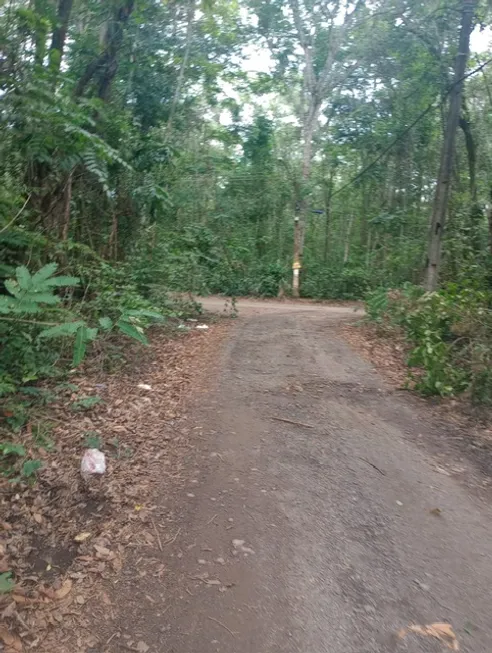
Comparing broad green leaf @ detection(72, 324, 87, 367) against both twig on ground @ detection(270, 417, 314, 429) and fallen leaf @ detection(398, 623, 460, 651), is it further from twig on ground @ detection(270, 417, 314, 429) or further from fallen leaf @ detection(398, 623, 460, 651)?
fallen leaf @ detection(398, 623, 460, 651)

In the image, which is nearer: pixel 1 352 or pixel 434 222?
pixel 1 352

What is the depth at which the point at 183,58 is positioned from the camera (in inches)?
584

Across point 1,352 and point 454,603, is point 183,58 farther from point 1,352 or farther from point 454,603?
point 454,603

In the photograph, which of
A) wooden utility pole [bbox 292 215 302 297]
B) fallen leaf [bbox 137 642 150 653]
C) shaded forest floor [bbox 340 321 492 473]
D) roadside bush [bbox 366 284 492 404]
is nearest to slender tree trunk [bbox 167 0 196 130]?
wooden utility pole [bbox 292 215 302 297]

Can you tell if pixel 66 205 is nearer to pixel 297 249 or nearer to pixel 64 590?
pixel 64 590

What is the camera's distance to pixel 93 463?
179 inches

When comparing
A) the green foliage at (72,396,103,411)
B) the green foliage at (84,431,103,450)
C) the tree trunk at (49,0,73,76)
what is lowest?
the green foliage at (84,431,103,450)

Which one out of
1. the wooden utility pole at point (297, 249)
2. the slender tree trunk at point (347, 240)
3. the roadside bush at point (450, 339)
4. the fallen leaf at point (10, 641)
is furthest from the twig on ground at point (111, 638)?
the slender tree trunk at point (347, 240)

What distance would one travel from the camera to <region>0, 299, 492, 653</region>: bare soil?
2.97 metres

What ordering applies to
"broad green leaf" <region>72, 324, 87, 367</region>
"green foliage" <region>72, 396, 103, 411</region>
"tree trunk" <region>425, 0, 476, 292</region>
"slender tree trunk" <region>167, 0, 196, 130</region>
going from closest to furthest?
"broad green leaf" <region>72, 324, 87, 367</region> < "green foliage" <region>72, 396, 103, 411</region> < "tree trunk" <region>425, 0, 476, 292</region> < "slender tree trunk" <region>167, 0, 196, 130</region>

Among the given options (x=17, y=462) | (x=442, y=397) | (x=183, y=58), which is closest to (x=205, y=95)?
(x=183, y=58)

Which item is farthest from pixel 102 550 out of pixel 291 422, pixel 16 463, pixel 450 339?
pixel 450 339

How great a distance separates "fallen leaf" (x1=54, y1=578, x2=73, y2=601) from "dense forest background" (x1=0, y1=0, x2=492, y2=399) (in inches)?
77.7

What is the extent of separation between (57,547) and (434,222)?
10.5 metres
